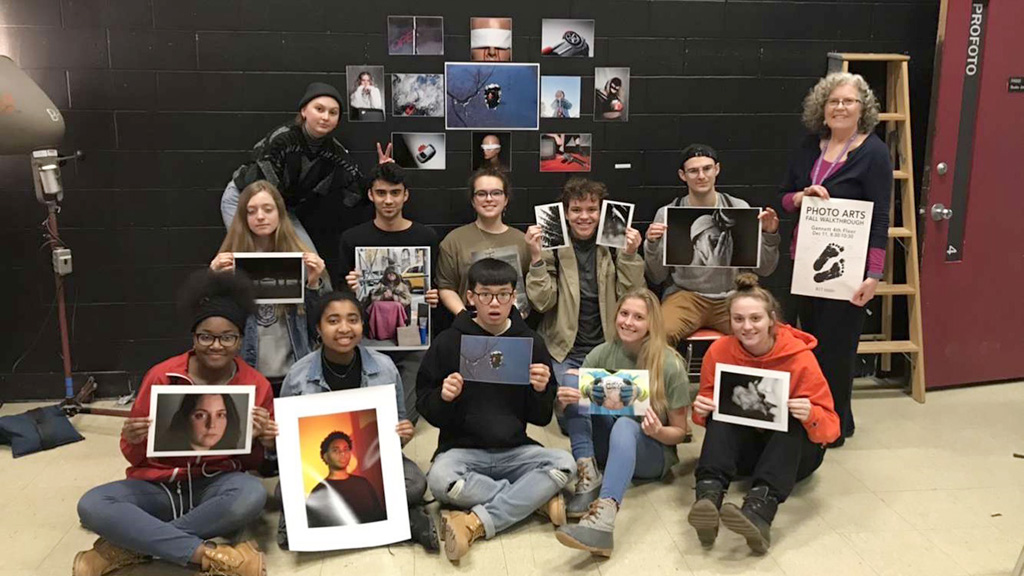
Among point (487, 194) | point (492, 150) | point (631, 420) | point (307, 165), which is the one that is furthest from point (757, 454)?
point (307, 165)

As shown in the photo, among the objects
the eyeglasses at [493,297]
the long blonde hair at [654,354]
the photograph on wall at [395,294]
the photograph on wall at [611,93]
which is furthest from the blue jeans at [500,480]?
the photograph on wall at [611,93]

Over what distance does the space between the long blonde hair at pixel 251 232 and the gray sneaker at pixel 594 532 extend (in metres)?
1.61

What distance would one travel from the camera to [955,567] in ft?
8.89

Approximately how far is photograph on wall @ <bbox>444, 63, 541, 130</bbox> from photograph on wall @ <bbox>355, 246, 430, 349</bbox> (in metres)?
0.77

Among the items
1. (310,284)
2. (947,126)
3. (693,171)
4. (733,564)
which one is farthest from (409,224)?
(947,126)

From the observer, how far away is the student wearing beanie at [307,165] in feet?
12.0

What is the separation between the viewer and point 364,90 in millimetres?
3979

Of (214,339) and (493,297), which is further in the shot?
(493,297)

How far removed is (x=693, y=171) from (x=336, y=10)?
1.85 metres

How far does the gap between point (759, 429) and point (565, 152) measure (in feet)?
5.79

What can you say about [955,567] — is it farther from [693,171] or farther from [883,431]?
[693,171]

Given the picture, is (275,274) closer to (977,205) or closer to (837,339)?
(837,339)

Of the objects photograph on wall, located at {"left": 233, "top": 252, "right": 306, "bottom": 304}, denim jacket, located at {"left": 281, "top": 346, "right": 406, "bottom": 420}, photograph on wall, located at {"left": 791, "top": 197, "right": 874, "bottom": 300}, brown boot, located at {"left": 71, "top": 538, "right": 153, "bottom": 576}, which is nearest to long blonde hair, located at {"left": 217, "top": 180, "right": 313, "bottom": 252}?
photograph on wall, located at {"left": 233, "top": 252, "right": 306, "bottom": 304}

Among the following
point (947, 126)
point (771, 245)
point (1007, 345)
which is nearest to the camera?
point (771, 245)
